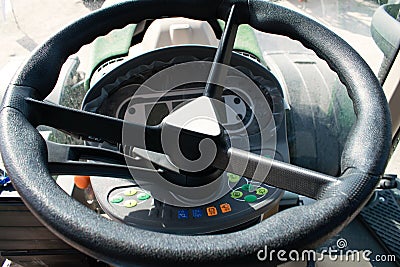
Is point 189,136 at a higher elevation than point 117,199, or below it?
higher

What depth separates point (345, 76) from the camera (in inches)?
25.7

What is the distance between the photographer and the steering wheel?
17.0 inches

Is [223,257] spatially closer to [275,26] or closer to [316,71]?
[275,26]

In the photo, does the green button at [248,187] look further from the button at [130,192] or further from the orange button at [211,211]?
the button at [130,192]

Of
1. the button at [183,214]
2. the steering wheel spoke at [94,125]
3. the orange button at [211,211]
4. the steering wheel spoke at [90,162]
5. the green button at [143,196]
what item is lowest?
the button at [183,214]

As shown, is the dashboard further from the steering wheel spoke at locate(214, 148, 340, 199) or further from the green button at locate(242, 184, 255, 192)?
the steering wheel spoke at locate(214, 148, 340, 199)

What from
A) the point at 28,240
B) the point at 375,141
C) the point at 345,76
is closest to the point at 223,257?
the point at 375,141

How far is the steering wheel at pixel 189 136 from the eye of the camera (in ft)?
1.42

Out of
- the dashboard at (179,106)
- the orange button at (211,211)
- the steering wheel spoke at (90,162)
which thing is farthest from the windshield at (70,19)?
the orange button at (211,211)

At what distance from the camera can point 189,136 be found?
2.05ft

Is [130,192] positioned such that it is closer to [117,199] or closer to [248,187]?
[117,199]

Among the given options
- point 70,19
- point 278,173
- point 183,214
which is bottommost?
point 183,214

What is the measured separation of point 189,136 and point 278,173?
0.44ft

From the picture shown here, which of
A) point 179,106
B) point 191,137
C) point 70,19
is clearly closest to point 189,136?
point 191,137
